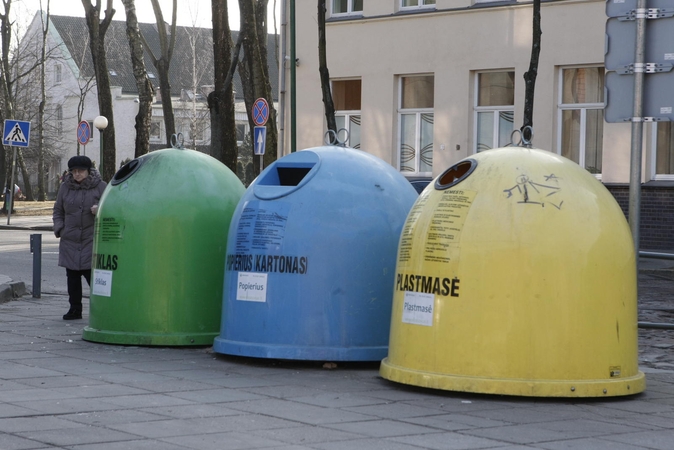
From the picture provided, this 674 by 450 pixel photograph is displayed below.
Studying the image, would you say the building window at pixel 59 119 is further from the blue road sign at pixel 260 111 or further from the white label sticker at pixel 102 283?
the white label sticker at pixel 102 283

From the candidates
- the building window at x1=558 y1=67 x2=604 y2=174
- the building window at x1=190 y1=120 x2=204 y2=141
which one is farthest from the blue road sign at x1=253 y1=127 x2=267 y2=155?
the building window at x1=190 y1=120 x2=204 y2=141

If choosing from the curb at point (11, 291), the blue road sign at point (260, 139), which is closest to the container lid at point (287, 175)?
the curb at point (11, 291)

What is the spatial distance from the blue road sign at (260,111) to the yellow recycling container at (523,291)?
15.6 metres

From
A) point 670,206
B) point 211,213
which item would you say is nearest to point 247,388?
point 211,213

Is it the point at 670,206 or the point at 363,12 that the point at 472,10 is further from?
the point at 670,206

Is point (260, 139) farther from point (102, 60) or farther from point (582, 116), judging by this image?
point (102, 60)

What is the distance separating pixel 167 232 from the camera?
28.7 ft

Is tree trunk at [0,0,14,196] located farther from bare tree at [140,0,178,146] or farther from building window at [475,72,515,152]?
building window at [475,72,515,152]

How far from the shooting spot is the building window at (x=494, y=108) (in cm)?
2484

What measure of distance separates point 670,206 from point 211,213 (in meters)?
14.9

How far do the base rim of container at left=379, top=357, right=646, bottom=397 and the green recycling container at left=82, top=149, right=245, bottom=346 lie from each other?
8.32 feet

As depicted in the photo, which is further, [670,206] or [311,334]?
[670,206]

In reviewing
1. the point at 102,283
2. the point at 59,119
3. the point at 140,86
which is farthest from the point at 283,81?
the point at 59,119

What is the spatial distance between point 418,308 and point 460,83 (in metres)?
18.9
